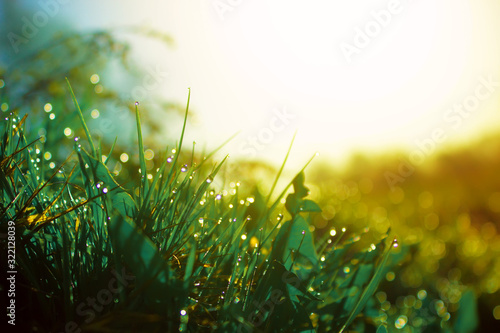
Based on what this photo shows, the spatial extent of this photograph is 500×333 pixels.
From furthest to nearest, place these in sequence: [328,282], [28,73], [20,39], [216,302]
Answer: [20,39] < [28,73] < [328,282] < [216,302]

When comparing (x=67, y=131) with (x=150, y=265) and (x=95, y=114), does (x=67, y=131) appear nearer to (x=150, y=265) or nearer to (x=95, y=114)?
(x=95, y=114)

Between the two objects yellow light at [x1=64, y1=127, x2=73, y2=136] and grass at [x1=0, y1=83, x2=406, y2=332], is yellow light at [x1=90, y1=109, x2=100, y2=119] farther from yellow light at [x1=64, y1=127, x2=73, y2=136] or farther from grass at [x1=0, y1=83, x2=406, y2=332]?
grass at [x1=0, y1=83, x2=406, y2=332]

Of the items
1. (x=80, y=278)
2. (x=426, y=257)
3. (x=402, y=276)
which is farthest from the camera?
(x=426, y=257)

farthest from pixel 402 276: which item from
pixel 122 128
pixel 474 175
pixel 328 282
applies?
pixel 474 175

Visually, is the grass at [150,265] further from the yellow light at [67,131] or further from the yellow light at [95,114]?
the yellow light at [95,114]

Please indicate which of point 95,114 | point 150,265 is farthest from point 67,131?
point 150,265

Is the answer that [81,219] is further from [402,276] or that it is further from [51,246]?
[402,276]

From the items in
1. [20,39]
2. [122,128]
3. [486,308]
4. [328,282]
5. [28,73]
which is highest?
[20,39]

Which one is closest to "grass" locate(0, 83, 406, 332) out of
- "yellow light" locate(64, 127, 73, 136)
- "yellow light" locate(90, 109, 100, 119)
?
"yellow light" locate(64, 127, 73, 136)
